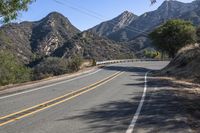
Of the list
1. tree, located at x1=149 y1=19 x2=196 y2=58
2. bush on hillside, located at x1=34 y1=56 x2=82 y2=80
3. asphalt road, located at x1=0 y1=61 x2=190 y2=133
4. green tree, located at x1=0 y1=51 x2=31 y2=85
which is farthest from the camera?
tree, located at x1=149 y1=19 x2=196 y2=58

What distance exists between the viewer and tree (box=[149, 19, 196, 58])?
69.5 metres

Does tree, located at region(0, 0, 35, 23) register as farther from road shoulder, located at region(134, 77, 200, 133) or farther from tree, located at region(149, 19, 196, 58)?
tree, located at region(149, 19, 196, 58)

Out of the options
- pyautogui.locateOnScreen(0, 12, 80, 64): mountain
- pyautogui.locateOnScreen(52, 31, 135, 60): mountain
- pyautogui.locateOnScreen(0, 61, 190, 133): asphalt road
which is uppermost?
pyautogui.locateOnScreen(0, 12, 80, 64): mountain

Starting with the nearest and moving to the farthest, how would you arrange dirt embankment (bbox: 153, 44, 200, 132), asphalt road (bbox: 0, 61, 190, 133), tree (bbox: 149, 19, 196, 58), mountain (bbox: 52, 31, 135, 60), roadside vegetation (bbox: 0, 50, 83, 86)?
asphalt road (bbox: 0, 61, 190, 133) → dirt embankment (bbox: 153, 44, 200, 132) → roadside vegetation (bbox: 0, 50, 83, 86) → tree (bbox: 149, 19, 196, 58) → mountain (bbox: 52, 31, 135, 60)

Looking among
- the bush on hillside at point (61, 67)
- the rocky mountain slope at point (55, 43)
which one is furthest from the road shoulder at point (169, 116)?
the rocky mountain slope at point (55, 43)

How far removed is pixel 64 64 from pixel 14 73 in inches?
877

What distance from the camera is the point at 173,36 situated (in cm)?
7138

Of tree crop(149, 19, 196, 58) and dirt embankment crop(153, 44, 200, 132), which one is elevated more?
tree crop(149, 19, 196, 58)

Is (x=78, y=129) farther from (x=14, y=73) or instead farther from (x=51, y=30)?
(x=51, y=30)

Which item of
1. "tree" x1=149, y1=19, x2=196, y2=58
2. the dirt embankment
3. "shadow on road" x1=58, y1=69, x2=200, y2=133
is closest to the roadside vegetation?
the dirt embankment

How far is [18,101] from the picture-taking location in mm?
15078

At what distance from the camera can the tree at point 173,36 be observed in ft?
228

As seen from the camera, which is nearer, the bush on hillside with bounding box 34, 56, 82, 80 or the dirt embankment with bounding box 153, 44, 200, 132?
the dirt embankment with bounding box 153, 44, 200, 132

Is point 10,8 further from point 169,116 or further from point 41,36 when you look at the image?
point 41,36
